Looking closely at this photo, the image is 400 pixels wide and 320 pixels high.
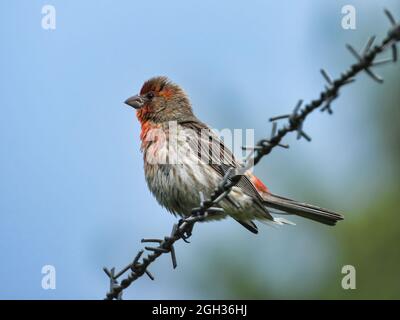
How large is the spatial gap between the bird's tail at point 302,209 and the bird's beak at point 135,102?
1835 mm

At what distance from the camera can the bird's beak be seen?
868 centimetres

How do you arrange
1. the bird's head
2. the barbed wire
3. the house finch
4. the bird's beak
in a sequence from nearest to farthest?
1. the barbed wire
2. the house finch
3. the bird's head
4. the bird's beak

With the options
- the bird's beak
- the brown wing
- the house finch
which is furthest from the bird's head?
the brown wing

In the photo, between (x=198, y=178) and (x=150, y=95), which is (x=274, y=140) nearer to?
(x=198, y=178)

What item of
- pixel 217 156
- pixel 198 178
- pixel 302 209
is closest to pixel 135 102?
pixel 217 156

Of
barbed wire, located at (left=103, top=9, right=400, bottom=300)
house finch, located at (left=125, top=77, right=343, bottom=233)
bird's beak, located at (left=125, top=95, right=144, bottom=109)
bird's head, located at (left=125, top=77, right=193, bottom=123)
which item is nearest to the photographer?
barbed wire, located at (left=103, top=9, right=400, bottom=300)

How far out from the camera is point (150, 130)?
8234mm

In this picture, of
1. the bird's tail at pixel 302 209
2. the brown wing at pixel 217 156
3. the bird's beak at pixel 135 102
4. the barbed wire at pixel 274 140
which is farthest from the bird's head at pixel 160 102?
the barbed wire at pixel 274 140

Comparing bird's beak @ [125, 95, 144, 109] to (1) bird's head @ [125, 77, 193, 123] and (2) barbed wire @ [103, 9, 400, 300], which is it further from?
(2) barbed wire @ [103, 9, 400, 300]

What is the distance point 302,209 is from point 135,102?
234cm

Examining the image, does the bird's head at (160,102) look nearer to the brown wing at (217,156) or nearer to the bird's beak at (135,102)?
the bird's beak at (135,102)

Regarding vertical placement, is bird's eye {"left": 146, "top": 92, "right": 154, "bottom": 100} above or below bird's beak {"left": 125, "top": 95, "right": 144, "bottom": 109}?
above

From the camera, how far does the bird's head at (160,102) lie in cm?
851
